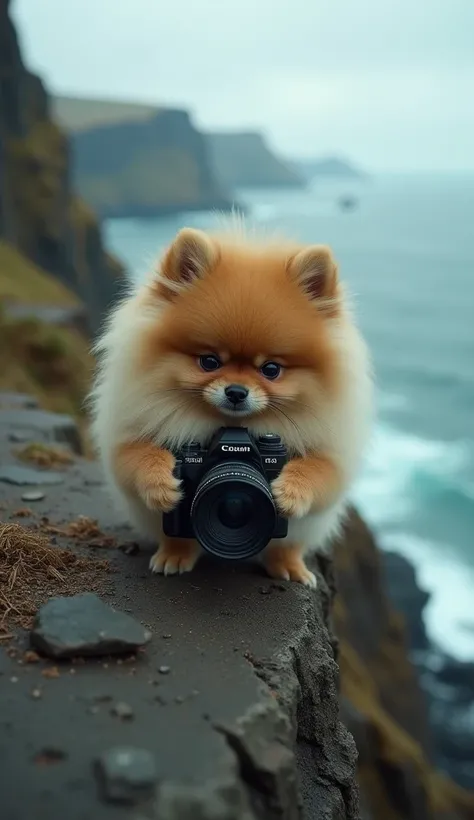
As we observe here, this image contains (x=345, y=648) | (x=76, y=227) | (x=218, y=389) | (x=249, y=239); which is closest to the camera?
(x=218, y=389)

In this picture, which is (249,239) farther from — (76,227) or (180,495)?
(76,227)

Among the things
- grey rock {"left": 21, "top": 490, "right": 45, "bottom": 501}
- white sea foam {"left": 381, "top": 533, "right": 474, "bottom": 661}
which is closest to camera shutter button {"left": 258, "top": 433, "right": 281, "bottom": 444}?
grey rock {"left": 21, "top": 490, "right": 45, "bottom": 501}

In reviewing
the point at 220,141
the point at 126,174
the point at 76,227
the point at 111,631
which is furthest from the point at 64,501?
the point at 220,141

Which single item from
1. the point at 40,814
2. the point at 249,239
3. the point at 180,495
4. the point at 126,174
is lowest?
the point at 40,814

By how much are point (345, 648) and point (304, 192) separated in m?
180

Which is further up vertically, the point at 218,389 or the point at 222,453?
the point at 218,389

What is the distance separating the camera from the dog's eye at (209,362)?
434 centimetres

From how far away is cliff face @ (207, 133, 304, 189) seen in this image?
174 m

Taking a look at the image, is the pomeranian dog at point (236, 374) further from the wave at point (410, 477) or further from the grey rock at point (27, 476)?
the wave at point (410, 477)

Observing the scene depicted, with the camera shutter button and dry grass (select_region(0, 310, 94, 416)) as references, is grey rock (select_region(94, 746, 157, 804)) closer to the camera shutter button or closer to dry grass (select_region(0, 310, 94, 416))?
the camera shutter button

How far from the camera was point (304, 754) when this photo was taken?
4.32 metres

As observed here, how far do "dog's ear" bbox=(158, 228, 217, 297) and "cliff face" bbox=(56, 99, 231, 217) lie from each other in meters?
103

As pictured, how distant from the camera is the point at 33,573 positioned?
15.2 ft

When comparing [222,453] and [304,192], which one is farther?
[304,192]
